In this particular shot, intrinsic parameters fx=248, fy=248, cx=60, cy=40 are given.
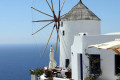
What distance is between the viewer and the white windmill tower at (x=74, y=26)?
22031 mm

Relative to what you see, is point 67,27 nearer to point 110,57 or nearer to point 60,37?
point 60,37

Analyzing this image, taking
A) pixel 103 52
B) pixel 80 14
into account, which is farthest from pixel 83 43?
pixel 80 14

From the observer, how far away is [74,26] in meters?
22.1

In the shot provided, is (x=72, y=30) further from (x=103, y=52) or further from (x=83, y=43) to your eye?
(x=103, y=52)

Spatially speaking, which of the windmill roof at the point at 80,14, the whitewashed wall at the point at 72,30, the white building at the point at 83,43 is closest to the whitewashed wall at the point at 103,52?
the white building at the point at 83,43

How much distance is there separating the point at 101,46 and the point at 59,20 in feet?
41.1

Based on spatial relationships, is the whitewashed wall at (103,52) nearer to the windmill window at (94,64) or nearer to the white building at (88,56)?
the white building at (88,56)

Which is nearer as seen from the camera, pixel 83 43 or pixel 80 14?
pixel 83 43

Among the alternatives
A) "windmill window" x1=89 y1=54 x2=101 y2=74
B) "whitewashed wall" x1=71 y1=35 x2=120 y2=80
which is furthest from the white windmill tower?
"windmill window" x1=89 y1=54 x2=101 y2=74

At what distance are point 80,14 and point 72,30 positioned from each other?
161cm

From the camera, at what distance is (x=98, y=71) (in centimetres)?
1564

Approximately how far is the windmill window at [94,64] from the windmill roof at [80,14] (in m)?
6.85

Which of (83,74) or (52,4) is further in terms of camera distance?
(52,4)

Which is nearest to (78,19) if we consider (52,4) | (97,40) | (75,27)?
(75,27)
